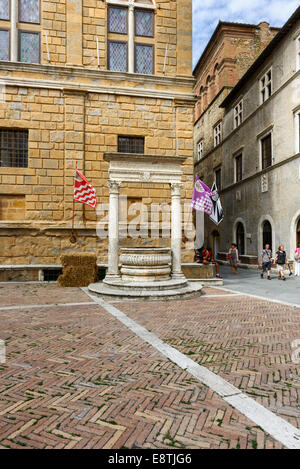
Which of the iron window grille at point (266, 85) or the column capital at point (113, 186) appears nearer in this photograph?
the column capital at point (113, 186)

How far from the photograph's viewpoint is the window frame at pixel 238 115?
24709 millimetres

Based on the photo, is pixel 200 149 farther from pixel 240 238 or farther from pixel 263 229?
pixel 263 229

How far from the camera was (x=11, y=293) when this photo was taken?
36.6 ft

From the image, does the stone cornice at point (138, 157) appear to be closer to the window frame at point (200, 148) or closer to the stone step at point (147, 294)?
the stone step at point (147, 294)

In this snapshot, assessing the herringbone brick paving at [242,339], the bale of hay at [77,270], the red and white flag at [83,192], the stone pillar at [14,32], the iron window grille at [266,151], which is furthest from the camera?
the iron window grille at [266,151]

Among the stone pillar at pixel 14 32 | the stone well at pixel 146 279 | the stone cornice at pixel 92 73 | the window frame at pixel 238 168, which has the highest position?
the stone pillar at pixel 14 32

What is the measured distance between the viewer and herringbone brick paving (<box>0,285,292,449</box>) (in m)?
2.91

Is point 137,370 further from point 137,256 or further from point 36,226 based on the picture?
point 36,226

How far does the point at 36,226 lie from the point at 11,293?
4.18 meters

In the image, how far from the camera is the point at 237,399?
363 cm

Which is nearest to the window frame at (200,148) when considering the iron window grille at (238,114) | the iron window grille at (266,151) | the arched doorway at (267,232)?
the iron window grille at (238,114)

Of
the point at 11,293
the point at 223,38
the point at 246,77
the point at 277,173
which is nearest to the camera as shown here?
the point at 11,293
